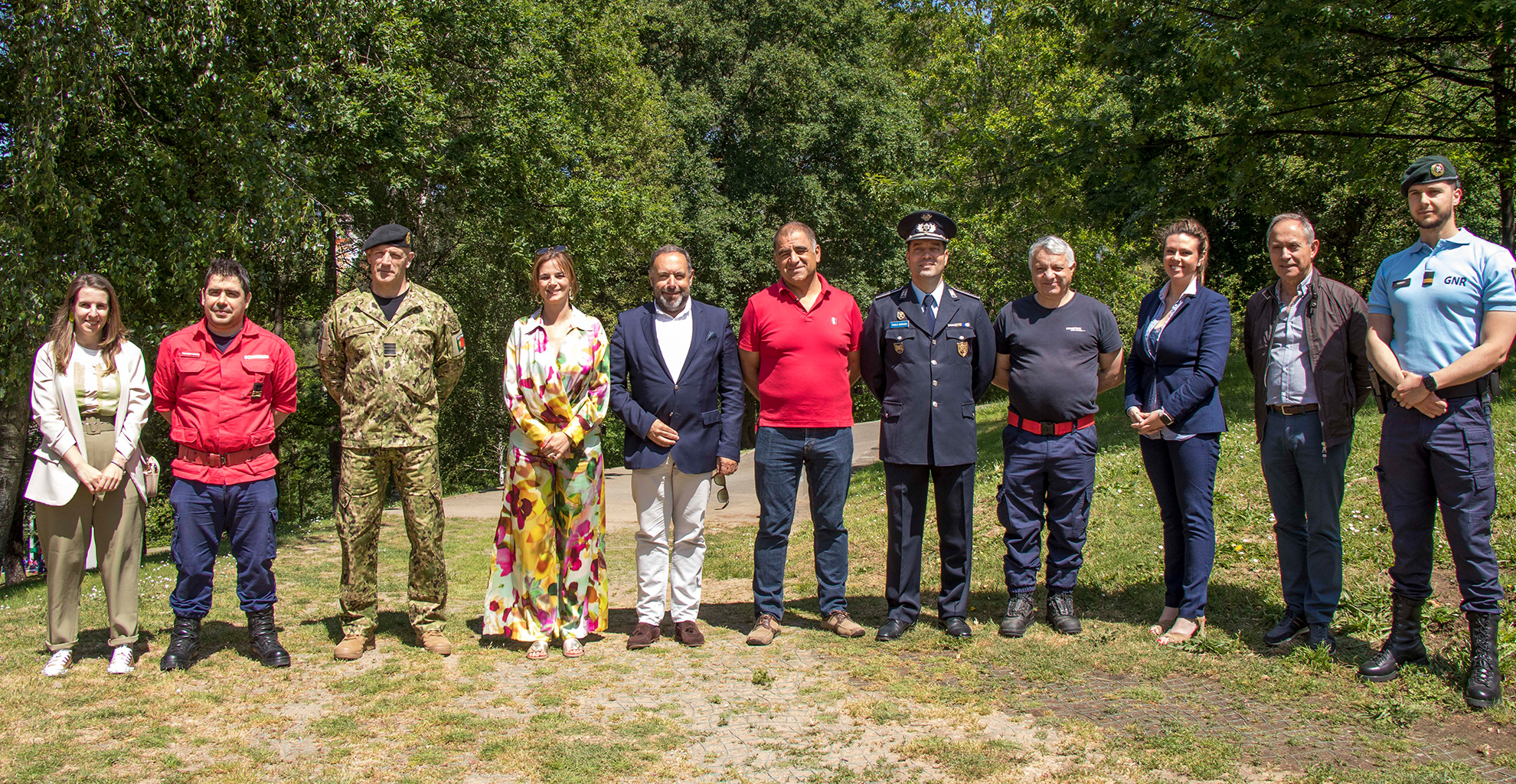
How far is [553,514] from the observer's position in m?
5.62

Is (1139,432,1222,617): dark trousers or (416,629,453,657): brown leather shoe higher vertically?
(1139,432,1222,617): dark trousers

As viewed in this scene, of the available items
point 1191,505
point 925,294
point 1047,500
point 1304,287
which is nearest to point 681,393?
point 925,294

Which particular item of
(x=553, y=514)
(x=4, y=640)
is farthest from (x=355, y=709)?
(x=4, y=640)

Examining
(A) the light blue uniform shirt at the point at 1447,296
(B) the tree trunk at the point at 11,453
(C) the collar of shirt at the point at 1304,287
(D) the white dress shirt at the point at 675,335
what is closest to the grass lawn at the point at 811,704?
(A) the light blue uniform shirt at the point at 1447,296

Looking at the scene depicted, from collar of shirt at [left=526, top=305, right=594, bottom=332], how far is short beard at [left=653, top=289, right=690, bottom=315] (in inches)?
15.9

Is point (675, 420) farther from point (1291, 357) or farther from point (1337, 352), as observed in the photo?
point (1337, 352)

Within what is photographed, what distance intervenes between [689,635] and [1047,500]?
2.18m

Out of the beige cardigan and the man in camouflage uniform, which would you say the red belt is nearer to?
the man in camouflage uniform

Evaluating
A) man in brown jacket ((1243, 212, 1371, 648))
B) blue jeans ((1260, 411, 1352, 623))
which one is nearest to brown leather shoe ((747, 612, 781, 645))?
man in brown jacket ((1243, 212, 1371, 648))

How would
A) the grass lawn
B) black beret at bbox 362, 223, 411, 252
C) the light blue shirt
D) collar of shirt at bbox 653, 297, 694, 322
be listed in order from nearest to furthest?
1. the grass lawn
2. the light blue shirt
3. black beret at bbox 362, 223, 411, 252
4. collar of shirt at bbox 653, 297, 694, 322

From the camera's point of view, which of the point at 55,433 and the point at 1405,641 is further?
the point at 55,433

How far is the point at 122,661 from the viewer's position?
206 inches

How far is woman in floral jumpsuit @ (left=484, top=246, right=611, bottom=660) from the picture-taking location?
5457mm

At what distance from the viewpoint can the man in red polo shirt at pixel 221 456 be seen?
17.2 feet
